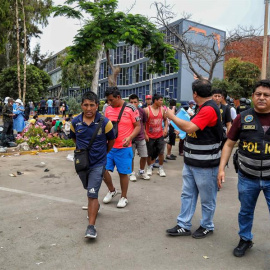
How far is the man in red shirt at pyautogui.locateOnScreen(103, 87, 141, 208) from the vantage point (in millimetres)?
4820

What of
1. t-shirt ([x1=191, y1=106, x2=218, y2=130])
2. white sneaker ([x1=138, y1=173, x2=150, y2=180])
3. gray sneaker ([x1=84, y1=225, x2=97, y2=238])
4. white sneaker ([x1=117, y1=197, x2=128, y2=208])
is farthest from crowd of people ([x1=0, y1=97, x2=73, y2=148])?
t-shirt ([x1=191, y1=106, x2=218, y2=130])

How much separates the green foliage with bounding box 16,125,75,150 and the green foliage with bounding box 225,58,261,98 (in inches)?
911

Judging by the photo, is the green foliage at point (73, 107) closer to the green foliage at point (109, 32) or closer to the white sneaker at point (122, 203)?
the green foliage at point (109, 32)

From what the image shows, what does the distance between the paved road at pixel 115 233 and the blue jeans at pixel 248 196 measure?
0.32 m

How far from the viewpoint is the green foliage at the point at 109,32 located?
9297mm

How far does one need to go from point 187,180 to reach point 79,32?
7.41m

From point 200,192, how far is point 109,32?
7.20m

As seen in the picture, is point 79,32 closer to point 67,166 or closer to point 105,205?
point 67,166

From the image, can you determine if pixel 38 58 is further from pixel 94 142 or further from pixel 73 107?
pixel 94 142

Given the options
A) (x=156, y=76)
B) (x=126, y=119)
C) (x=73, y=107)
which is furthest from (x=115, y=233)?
(x=156, y=76)

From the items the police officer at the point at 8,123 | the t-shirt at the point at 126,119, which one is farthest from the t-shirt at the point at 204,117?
the police officer at the point at 8,123

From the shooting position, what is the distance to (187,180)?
3705 millimetres

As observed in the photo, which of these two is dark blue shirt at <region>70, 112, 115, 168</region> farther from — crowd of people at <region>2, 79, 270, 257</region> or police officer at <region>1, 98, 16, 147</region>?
police officer at <region>1, 98, 16, 147</region>

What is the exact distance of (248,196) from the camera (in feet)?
10.2
